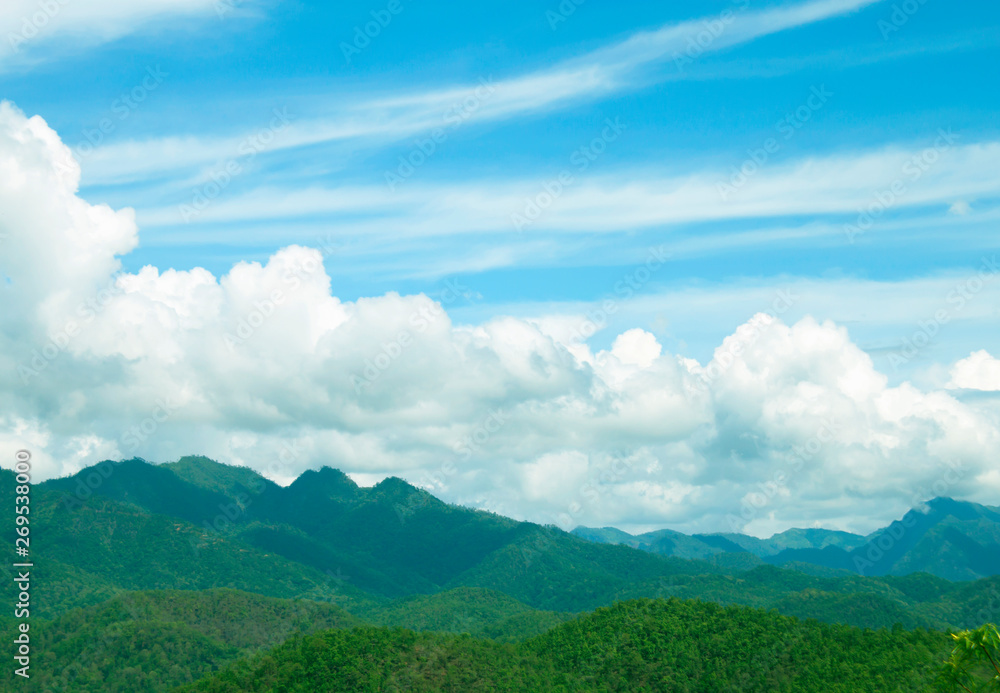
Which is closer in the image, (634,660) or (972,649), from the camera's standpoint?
(972,649)

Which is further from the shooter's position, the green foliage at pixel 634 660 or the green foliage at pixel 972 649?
the green foliage at pixel 634 660

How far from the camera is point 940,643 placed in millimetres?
157750

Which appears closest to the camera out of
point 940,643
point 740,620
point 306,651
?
point 940,643

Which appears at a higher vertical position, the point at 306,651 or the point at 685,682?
the point at 306,651

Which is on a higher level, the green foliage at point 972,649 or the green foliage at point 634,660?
the green foliage at point 972,649

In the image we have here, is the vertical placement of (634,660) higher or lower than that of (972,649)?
lower

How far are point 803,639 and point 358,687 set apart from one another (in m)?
88.4

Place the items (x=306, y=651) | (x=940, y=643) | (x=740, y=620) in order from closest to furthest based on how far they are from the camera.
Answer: (x=940, y=643) < (x=306, y=651) < (x=740, y=620)

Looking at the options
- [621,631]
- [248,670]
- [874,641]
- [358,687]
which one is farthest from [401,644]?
[874,641]

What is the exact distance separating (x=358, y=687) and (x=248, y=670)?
2588 centimetres

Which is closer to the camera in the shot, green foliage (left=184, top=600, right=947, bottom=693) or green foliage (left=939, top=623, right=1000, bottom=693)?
green foliage (left=939, top=623, right=1000, bottom=693)

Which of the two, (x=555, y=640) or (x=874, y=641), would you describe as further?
(x=555, y=640)

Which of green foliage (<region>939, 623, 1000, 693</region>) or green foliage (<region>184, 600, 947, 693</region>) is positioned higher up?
green foliage (<region>939, 623, 1000, 693</region>)

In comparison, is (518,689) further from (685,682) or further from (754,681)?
(754,681)
